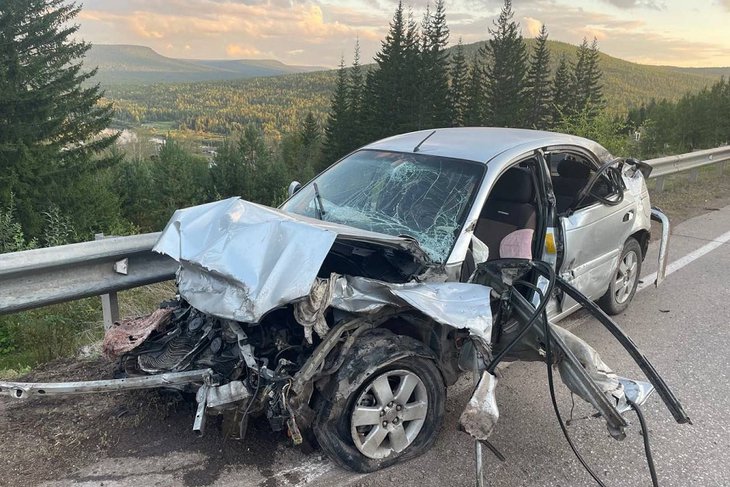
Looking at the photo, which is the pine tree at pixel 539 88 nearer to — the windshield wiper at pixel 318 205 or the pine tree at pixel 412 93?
the pine tree at pixel 412 93

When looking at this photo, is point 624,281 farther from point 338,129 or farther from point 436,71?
point 338,129

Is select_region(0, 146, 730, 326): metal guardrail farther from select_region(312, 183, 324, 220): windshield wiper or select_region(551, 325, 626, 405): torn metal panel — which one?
select_region(551, 325, 626, 405): torn metal panel

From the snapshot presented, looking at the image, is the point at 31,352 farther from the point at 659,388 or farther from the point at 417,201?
the point at 659,388

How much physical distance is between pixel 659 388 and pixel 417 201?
70.2 inches

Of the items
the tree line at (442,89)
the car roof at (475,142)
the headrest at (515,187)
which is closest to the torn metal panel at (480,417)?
the car roof at (475,142)

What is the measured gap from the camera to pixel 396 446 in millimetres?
2809

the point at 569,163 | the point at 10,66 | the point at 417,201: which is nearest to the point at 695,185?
the point at 569,163

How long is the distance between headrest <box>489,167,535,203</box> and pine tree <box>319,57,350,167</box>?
70035mm

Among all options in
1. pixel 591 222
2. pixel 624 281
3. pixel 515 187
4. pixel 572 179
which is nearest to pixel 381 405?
pixel 515 187

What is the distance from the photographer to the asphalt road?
2678 millimetres

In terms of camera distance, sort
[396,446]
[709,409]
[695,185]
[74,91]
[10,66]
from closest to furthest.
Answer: [396,446]
[709,409]
[695,185]
[10,66]
[74,91]

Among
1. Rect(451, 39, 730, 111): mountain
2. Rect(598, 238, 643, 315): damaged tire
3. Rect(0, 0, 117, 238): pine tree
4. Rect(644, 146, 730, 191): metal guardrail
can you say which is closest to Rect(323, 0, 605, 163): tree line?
Rect(0, 0, 117, 238): pine tree

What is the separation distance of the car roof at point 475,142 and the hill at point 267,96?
10770cm

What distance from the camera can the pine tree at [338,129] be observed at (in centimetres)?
7431
